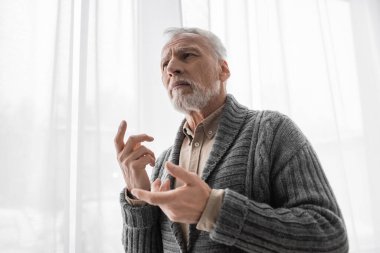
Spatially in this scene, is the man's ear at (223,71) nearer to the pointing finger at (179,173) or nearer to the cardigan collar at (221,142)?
the cardigan collar at (221,142)

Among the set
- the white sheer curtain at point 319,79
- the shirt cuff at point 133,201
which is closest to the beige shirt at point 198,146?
the shirt cuff at point 133,201

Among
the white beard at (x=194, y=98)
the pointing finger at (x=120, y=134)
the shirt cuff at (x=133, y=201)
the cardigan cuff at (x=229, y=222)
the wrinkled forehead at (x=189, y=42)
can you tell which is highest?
the wrinkled forehead at (x=189, y=42)

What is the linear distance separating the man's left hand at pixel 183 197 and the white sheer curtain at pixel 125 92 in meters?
0.59

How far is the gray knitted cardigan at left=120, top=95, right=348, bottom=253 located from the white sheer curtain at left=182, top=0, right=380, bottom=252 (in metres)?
0.71

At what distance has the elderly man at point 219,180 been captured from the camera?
0.52 meters

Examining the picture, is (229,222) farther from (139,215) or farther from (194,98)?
(194,98)

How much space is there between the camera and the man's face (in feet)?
2.79

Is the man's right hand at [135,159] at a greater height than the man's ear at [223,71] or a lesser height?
lesser

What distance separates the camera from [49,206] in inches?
38.0

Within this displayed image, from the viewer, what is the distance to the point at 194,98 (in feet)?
2.76

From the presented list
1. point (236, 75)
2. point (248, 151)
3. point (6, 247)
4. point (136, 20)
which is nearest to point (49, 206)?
point (6, 247)

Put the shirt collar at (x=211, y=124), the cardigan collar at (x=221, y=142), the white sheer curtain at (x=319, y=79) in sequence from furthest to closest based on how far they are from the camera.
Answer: the white sheer curtain at (x=319, y=79)
the shirt collar at (x=211, y=124)
the cardigan collar at (x=221, y=142)

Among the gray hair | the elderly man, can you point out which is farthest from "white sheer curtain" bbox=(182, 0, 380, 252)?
the elderly man

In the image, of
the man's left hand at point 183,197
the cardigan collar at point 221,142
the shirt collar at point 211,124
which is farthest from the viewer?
the shirt collar at point 211,124
